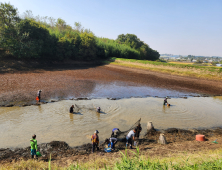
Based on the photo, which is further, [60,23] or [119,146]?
[60,23]

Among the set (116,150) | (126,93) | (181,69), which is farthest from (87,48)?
(116,150)

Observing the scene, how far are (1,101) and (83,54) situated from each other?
4730 cm

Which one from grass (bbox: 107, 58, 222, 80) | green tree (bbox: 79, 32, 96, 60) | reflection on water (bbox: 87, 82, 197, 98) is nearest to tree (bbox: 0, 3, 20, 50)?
green tree (bbox: 79, 32, 96, 60)

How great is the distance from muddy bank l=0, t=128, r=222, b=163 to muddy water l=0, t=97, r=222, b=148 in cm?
67

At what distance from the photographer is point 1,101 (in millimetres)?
15352

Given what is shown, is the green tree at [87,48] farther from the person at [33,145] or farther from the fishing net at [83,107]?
the person at [33,145]

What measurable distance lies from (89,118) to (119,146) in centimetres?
466

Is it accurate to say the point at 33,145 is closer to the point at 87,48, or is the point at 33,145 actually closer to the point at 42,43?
the point at 42,43

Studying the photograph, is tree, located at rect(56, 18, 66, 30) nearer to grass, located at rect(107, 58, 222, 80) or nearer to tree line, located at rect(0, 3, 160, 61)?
tree line, located at rect(0, 3, 160, 61)

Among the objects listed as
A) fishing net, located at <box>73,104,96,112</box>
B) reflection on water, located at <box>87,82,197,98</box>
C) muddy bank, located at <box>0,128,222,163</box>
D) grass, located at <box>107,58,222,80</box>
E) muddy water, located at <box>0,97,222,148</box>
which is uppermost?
grass, located at <box>107,58,222,80</box>

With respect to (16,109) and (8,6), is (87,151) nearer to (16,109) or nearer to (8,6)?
(16,109)

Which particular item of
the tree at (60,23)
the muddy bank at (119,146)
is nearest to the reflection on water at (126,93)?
the muddy bank at (119,146)

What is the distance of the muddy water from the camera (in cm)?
984

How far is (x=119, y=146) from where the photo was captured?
9.14 m
